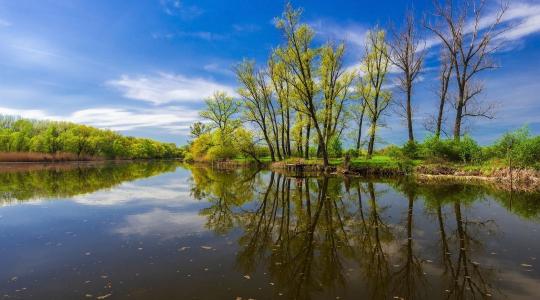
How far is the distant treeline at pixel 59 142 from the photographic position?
221ft

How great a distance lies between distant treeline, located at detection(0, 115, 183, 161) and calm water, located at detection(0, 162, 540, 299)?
2466 inches

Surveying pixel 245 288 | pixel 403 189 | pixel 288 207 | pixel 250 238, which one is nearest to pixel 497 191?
pixel 403 189

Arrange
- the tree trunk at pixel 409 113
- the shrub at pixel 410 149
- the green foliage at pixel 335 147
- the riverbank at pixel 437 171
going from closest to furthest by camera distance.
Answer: the riverbank at pixel 437 171
the shrub at pixel 410 149
the tree trunk at pixel 409 113
the green foliage at pixel 335 147

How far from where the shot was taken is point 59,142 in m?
72.7

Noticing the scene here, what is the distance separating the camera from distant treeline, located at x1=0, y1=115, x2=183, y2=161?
67.5 metres

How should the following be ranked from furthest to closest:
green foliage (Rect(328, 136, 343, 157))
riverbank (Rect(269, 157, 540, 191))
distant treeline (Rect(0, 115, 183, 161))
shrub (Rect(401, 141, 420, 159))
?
distant treeline (Rect(0, 115, 183, 161)) < green foliage (Rect(328, 136, 343, 157)) < shrub (Rect(401, 141, 420, 159)) < riverbank (Rect(269, 157, 540, 191))

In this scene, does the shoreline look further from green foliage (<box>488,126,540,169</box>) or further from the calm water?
the calm water

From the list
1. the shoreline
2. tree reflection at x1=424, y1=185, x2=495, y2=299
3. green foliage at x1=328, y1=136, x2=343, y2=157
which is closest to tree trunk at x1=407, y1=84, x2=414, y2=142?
the shoreline

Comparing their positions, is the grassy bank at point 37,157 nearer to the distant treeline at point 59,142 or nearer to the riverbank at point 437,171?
the distant treeline at point 59,142

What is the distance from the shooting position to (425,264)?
692 cm

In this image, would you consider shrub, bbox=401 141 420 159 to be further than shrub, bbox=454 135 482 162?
Yes

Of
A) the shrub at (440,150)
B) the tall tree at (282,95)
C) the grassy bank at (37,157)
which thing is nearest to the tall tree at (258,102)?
the tall tree at (282,95)

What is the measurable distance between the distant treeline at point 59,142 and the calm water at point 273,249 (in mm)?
62628

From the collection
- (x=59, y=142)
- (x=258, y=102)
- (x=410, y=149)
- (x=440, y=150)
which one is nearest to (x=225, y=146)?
(x=258, y=102)
